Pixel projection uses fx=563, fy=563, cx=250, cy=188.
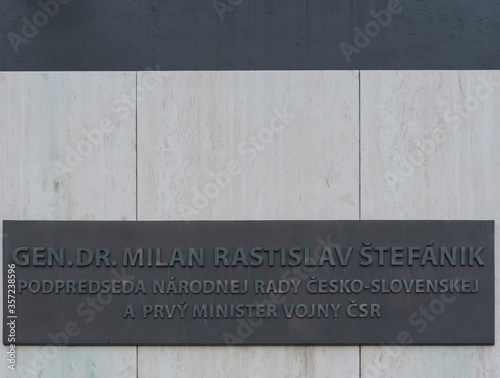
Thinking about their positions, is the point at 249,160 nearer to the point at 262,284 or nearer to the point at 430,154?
the point at 262,284

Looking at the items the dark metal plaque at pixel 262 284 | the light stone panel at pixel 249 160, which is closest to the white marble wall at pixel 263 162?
the light stone panel at pixel 249 160

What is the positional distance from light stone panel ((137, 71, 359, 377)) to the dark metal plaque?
0.16 meters

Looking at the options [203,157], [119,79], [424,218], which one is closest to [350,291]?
[424,218]

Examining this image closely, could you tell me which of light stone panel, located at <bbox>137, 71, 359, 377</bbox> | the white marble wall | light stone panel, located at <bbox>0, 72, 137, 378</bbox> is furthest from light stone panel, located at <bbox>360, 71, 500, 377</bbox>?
light stone panel, located at <bbox>0, 72, 137, 378</bbox>

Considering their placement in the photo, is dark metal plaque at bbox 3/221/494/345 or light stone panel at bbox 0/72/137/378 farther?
light stone panel at bbox 0/72/137/378

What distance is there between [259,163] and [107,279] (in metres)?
1.72

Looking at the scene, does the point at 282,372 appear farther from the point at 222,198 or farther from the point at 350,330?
the point at 222,198

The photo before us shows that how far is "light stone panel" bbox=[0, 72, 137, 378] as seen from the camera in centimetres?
512

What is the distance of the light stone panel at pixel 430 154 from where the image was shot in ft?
16.7
